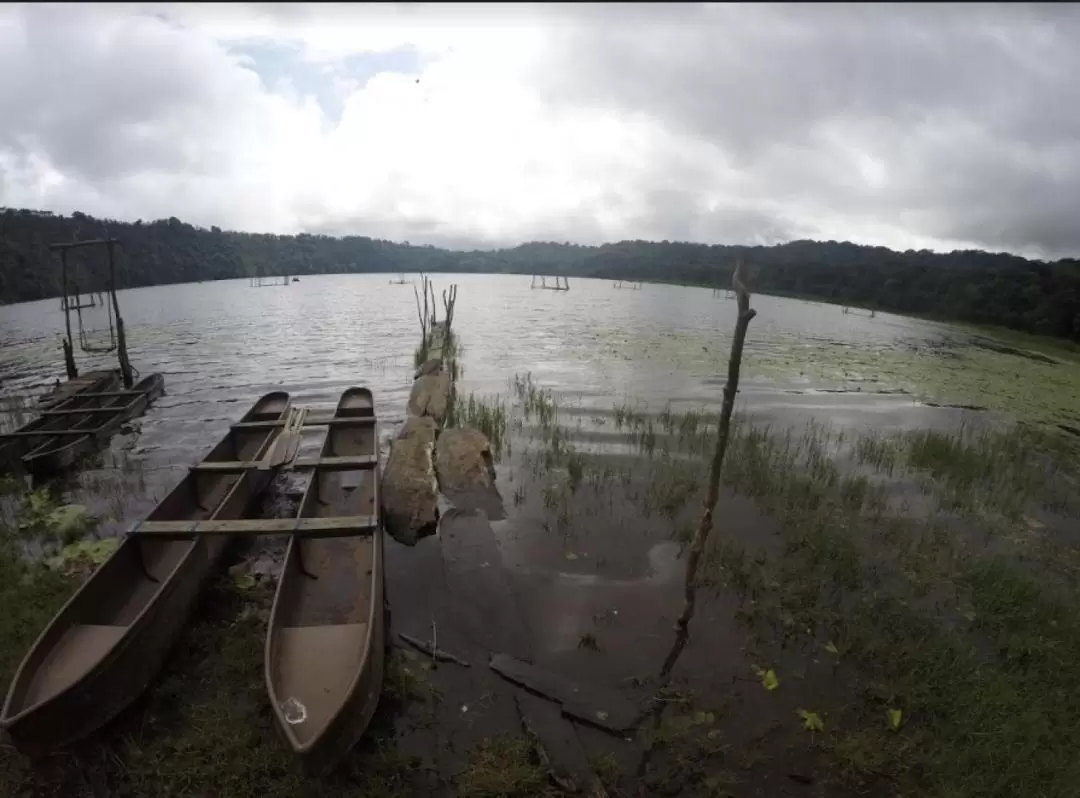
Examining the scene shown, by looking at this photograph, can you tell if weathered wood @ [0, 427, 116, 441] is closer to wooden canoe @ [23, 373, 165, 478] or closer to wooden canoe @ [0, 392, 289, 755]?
wooden canoe @ [23, 373, 165, 478]

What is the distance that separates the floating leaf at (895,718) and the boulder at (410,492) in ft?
19.3

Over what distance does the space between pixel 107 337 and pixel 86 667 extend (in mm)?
31671

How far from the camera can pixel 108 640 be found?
467cm

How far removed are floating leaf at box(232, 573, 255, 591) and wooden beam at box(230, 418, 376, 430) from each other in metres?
4.29

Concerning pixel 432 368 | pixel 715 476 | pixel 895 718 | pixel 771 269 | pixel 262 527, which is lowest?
pixel 895 718

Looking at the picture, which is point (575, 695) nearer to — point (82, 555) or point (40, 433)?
point (82, 555)

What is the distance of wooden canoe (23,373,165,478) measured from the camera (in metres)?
9.41

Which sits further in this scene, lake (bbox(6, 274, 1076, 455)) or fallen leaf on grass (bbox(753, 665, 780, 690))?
lake (bbox(6, 274, 1076, 455))

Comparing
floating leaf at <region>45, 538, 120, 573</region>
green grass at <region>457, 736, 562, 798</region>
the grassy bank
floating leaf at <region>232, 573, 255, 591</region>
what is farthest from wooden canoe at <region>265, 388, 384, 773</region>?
floating leaf at <region>45, 538, 120, 573</region>

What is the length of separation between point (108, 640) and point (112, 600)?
931 millimetres

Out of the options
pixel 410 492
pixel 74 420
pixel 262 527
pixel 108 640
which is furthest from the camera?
pixel 74 420

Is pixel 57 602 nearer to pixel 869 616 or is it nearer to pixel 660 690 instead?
pixel 660 690

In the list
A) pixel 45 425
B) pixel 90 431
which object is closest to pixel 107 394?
pixel 45 425

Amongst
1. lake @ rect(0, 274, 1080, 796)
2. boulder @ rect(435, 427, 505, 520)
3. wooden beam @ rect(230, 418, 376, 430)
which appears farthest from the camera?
wooden beam @ rect(230, 418, 376, 430)
